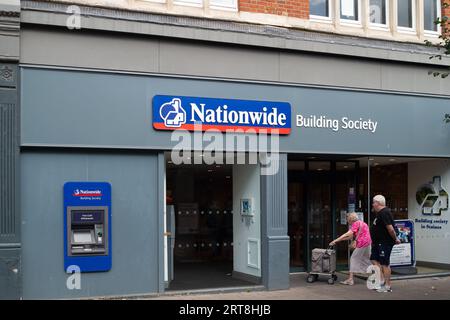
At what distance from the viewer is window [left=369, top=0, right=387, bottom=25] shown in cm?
1319

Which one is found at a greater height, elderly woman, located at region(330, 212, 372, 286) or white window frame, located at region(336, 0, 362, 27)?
white window frame, located at region(336, 0, 362, 27)

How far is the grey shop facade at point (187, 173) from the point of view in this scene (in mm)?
9867

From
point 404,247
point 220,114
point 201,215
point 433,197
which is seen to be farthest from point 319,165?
point 220,114

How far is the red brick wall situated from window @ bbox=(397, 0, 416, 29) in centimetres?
275

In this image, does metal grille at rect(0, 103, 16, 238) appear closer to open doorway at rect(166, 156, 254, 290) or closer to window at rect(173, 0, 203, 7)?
window at rect(173, 0, 203, 7)

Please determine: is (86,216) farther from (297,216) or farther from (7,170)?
(297,216)

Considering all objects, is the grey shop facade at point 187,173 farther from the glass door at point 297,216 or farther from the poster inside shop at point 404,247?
the poster inside shop at point 404,247

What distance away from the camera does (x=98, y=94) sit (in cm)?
1023

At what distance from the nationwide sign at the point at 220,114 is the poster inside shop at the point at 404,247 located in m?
3.82

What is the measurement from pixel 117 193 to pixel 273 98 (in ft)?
11.9

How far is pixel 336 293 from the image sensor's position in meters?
11.0

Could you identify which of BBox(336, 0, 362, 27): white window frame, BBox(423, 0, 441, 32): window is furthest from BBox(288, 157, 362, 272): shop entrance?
BBox(423, 0, 441, 32): window

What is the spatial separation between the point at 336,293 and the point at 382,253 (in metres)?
1.15

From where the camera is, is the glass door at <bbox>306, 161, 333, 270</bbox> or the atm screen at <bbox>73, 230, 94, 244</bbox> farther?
the glass door at <bbox>306, 161, 333, 270</bbox>
